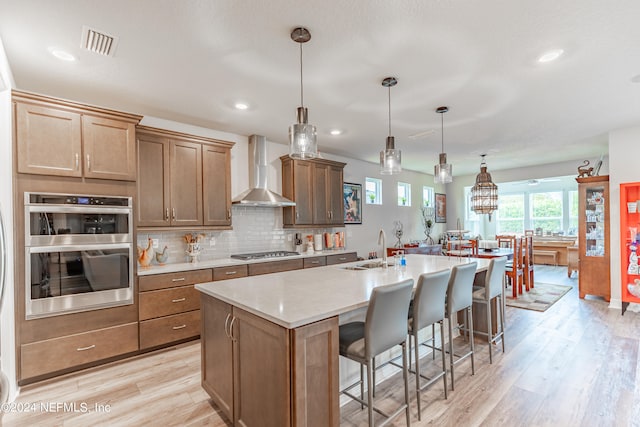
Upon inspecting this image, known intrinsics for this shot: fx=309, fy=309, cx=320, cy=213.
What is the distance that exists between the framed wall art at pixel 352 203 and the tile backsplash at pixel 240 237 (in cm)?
103

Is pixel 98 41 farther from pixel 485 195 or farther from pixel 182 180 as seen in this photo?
pixel 485 195

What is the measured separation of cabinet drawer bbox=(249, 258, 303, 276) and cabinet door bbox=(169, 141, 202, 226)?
2.96 feet

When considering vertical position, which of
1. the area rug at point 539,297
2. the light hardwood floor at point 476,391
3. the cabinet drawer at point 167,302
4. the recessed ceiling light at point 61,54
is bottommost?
the area rug at point 539,297

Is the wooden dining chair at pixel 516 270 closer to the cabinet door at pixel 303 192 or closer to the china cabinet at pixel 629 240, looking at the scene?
the china cabinet at pixel 629 240

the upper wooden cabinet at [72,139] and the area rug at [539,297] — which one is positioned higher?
the upper wooden cabinet at [72,139]

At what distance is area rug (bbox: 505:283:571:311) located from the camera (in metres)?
4.75

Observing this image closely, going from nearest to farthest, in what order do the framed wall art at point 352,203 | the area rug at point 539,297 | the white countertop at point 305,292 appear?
the white countertop at point 305,292, the area rug at point 539,297, the framed wall art at point 352,203

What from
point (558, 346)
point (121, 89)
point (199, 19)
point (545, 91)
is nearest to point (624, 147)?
point (545, 91)

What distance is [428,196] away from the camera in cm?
871

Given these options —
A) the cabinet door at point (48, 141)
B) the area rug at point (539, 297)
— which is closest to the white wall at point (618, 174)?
the area rug at point (539, 297)

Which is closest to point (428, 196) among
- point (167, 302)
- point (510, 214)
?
point (510, 214)

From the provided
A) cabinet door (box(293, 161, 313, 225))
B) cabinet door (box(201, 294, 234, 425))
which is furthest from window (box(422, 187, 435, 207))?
cabinet door (box(201, 294, 234, 425))

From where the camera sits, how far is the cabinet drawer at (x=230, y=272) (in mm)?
3676

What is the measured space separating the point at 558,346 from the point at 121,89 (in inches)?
202
